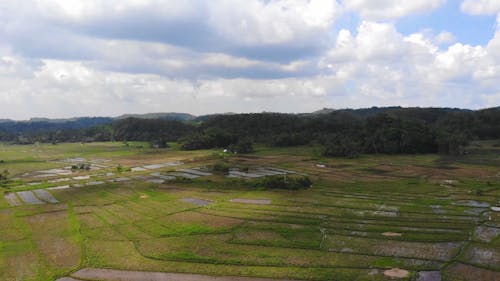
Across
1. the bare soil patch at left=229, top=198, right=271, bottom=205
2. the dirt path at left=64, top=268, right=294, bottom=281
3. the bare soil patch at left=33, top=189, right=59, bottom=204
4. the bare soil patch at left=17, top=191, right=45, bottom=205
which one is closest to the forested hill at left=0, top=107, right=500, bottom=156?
the bare soil patch at left=229, top=198, right=271, bottom=205

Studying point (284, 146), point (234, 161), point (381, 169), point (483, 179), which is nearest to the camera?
point (483, 179)

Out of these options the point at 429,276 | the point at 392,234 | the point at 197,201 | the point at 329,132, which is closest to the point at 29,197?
the point at 197,201

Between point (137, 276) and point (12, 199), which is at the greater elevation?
point (12, 199)

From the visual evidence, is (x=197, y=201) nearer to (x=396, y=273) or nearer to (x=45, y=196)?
(x=45, y=196)

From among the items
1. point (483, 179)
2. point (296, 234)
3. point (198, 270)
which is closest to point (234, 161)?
point (483, 179)

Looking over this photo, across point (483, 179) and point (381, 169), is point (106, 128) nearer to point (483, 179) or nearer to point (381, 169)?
point (381, 169)

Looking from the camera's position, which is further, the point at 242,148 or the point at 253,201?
the point at 242,148

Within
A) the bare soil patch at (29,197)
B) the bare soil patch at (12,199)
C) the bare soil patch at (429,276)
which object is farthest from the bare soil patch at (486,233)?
the bare soil patch at (12,199)
